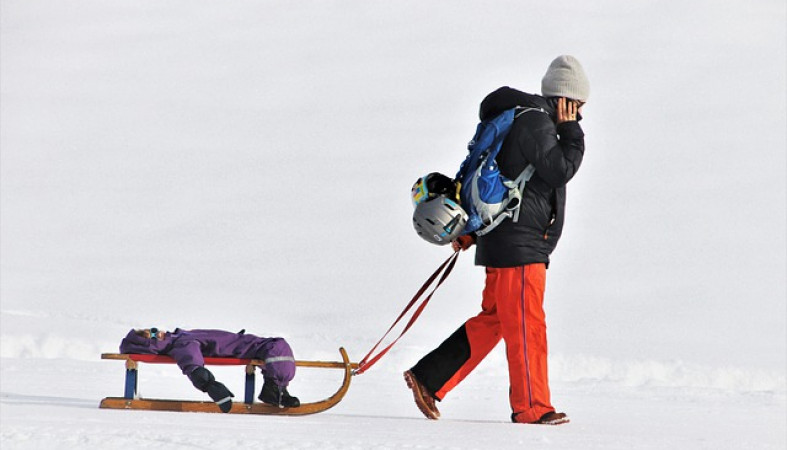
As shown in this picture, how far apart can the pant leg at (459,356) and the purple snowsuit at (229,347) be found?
0.66m

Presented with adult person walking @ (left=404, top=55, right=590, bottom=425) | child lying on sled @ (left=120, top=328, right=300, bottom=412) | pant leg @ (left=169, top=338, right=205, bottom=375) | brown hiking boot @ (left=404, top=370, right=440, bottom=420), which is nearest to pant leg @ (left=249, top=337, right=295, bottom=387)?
child lying on sled @ (left=120, top=328, right=300, bottom=412)

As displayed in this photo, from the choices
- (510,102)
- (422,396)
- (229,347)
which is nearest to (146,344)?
(229,347)

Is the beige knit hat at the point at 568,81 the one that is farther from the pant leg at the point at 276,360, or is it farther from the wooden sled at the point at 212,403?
the pant leg at the point at 276,360

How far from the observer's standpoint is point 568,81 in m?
5.34

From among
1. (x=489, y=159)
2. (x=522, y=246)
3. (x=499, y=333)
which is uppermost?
(x=489, y=159)

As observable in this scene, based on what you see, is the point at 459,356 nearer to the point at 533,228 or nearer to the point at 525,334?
the point at 525,334

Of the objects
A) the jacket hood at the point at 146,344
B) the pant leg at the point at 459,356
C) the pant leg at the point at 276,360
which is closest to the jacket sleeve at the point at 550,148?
the pant leg at the point at 459,356

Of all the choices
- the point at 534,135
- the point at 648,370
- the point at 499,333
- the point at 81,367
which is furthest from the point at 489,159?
the point at 648,370

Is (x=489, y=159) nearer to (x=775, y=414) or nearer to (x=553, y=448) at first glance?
(x=553, y=448)

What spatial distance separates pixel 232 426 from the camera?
15.7 ft

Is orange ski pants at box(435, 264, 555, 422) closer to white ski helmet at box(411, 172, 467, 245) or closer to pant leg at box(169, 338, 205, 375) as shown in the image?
white ski helmet at box(411, 172, 467, 245)

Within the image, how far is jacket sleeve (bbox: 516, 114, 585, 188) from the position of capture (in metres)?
5.09

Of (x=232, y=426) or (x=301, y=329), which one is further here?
(x=301, y=329)

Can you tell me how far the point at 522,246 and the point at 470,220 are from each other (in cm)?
27
